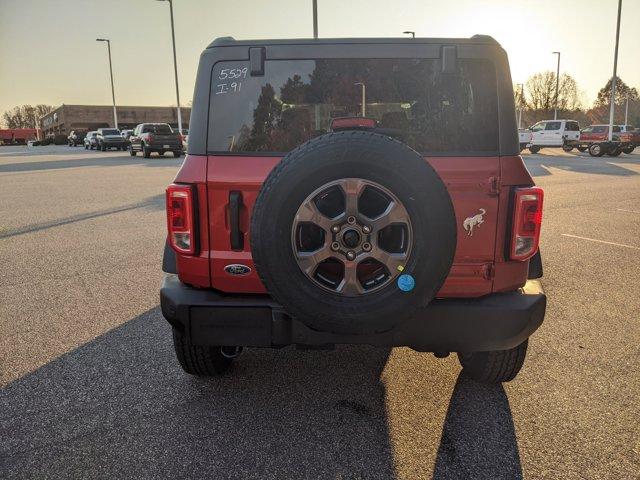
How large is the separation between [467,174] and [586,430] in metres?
1.49

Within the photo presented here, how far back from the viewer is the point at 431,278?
235 cm

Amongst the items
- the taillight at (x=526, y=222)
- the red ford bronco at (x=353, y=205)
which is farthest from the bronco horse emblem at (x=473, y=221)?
the taillight at (x=526, y=222)

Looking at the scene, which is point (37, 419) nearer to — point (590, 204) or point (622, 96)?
point (590, 204)

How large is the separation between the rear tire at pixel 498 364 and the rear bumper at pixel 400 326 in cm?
42

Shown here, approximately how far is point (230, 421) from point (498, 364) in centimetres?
159

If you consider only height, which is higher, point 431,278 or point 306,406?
point 431,278

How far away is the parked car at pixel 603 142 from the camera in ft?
96.7

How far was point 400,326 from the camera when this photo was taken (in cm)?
252

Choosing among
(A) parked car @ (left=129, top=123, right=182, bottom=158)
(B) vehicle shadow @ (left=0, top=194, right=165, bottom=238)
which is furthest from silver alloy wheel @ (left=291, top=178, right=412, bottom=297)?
(A) parked car @ (left=129, top=123, right=182, bottom=158)

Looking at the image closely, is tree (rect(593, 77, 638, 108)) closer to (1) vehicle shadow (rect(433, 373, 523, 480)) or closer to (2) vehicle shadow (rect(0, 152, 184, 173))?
(2) vehicle shadow (rect(0, 152, 184, 173))

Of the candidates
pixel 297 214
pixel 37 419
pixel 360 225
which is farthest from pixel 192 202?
pixel 37 419

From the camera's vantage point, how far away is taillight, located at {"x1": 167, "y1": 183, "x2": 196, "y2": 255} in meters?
2.73

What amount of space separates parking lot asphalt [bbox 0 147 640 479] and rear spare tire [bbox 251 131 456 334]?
736 millimetres

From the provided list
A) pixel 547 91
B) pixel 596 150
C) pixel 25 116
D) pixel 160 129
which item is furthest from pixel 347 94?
pixel 25 116
